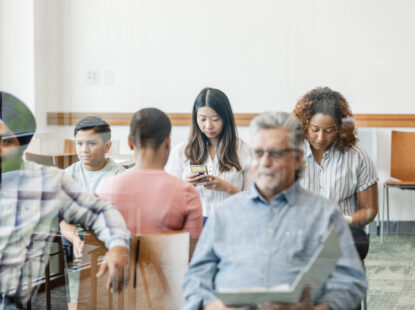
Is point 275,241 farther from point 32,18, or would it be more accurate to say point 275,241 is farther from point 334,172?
point 32,18

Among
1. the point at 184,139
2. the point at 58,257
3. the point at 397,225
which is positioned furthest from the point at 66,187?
the point at 397,225

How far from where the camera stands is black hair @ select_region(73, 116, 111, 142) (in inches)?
86.5

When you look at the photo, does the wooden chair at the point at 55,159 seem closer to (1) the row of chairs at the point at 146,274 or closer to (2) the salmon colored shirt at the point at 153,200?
(2) the salmon colored shirt at the point at 153,200

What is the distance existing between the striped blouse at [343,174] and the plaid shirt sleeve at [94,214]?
0.73m

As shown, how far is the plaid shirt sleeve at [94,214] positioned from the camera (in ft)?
6.88

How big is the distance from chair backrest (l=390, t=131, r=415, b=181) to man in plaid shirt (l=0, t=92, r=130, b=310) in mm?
1088

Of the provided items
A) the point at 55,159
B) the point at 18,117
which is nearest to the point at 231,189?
the point at 55,159

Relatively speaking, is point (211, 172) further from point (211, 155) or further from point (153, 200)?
point (153, 200)

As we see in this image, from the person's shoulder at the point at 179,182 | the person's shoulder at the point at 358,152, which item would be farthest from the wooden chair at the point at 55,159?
the person's shoulder at the point at 358,152

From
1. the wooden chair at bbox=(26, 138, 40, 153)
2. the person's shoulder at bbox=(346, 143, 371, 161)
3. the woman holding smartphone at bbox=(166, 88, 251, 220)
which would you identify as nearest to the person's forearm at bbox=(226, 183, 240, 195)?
the woman holding smartphone at bbox=(166, 88, 251, 220)

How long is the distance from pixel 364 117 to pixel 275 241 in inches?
26.5

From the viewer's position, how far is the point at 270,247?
1.73m

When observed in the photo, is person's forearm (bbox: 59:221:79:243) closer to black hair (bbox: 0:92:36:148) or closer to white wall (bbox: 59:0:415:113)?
black hair (bbox: 0:92:36:148)

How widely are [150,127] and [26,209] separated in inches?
24.1
